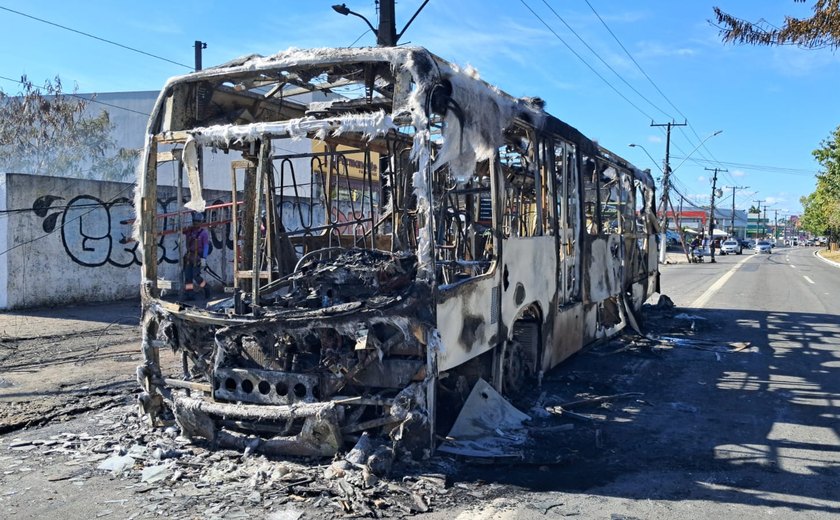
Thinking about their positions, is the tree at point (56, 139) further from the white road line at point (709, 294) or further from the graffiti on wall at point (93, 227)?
the white road line at point (709, 294)

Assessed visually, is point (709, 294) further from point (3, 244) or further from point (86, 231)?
point (3, 244)

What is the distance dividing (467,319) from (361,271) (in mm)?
880

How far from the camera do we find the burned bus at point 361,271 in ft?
14.1

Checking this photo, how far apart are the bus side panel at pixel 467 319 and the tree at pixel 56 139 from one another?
77.2 ft

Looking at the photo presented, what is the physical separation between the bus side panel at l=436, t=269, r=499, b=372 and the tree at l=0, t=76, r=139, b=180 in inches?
926

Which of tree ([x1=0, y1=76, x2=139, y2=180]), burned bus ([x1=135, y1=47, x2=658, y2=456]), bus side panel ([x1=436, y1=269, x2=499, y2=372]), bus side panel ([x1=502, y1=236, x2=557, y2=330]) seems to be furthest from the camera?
tree ([x1=0, y1=76, x2=139, y2=180])

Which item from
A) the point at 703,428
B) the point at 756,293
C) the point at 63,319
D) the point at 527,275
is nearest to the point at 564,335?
the point at 527,275

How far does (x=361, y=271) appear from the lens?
5.01 m

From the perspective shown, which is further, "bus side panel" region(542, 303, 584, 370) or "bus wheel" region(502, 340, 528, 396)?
"bus side panel" region(542, 303, 584, 370)

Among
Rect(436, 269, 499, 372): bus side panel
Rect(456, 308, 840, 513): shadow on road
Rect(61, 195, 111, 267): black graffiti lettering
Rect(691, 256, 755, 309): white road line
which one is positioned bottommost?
Rect(456, 308, 840, 513): shadow on road

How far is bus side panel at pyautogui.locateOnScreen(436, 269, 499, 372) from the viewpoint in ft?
14.6

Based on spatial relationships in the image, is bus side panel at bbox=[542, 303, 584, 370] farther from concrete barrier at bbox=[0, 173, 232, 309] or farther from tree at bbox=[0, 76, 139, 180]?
tree at bbox=[0, 76, 139, 180]

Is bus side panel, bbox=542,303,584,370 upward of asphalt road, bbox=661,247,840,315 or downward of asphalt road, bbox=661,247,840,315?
upward

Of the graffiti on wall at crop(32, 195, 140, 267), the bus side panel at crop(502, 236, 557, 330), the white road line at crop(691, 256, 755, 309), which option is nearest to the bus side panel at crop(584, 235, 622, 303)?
the bus side panel at crop(502, 236, 557, 330)
